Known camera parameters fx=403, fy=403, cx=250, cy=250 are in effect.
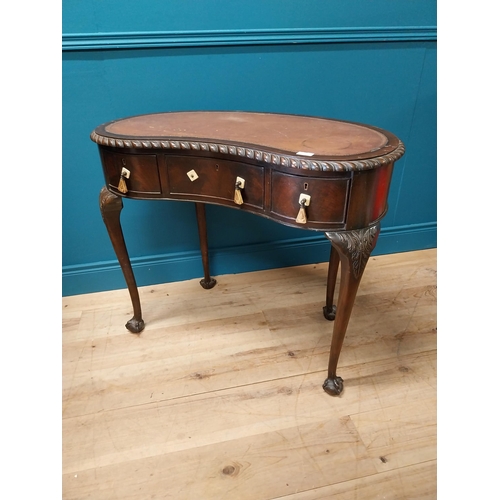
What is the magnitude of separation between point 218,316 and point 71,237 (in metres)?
0.81

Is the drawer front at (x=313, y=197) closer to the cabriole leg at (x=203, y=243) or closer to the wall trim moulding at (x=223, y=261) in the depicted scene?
the cabriole leg at (x=203, y=243)

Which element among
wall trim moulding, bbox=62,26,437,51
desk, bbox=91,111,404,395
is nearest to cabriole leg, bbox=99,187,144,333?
desk, bbox=91,111,404,395

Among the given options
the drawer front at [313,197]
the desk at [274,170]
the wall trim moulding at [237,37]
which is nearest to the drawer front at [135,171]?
the desk at [274,170]

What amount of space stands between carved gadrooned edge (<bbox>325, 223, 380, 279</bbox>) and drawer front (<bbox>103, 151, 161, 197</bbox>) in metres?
0.62

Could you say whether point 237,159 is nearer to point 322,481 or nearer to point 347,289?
point 347,289

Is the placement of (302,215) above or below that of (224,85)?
below

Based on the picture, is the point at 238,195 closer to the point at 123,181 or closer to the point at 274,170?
the point at 274,170

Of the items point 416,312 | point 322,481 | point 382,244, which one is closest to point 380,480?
point 322,481

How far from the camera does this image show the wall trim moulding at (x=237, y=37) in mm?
1625

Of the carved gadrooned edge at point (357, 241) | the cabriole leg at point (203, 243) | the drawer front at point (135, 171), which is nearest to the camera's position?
the carved gadrooned edge at point (357, 241)

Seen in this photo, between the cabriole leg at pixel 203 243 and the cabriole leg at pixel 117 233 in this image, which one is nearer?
the cabriole leg at pixel 117 233

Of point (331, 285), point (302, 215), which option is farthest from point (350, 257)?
point (331, 285)

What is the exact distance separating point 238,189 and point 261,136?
0.19 meters

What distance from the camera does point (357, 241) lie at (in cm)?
120
